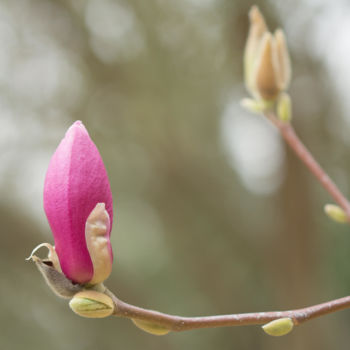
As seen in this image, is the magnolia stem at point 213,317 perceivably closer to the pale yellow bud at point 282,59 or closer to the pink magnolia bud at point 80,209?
the pink magnolia bud at point 80,209

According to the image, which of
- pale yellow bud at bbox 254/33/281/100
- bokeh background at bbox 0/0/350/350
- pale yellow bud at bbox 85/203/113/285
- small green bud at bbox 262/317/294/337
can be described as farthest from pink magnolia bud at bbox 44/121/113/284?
bokeh background at bbox 0/0/350/350

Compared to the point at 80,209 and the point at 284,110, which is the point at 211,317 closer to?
the point at 80,209

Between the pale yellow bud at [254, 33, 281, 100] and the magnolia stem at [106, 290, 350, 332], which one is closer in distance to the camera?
the magnolia stem at [106, 290, 350, 332]

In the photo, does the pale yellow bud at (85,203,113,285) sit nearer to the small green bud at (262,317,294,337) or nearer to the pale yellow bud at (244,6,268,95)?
the small green bud at (262,317,294,337)

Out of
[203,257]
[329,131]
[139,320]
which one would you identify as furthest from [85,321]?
[139,320]

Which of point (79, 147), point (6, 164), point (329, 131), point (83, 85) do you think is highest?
point (79, 147)

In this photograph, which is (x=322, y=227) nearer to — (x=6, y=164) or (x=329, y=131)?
(x=329, y=131)

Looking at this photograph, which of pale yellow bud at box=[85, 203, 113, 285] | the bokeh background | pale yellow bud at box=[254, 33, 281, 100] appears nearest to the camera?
pale yellow bud at box=[85, 203, 113, 285]

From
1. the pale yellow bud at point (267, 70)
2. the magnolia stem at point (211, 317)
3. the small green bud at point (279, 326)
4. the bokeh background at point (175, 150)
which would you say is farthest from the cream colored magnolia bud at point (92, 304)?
the bokeh background at point (175, 150)
